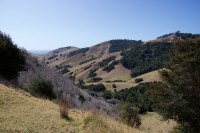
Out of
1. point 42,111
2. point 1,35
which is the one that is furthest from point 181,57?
point 1,35

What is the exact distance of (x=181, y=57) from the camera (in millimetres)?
22750

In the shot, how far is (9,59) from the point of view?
26703 millimetres

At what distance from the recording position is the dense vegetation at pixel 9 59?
85.8 feet

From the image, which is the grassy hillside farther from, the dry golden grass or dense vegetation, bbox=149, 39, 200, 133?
dense vegetation, bbox=149, 39, 200, 133

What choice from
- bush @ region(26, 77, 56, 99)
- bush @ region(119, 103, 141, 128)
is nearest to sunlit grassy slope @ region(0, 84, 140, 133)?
bush @ region(119, 103, 141, 128)

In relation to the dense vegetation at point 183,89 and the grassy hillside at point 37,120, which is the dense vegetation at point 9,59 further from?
the dense vegetation at point 183,89

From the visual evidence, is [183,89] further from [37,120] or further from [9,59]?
[9,59]

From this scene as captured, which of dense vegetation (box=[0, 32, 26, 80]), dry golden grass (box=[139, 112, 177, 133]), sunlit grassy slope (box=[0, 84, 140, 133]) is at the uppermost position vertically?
dense vegetation (box=[0, 32, 26, 80])

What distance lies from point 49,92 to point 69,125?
1490 centimetres

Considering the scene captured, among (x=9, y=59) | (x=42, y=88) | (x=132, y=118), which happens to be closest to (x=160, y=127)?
(x=42, y=88)

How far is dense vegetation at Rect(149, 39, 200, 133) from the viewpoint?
19.2 meters

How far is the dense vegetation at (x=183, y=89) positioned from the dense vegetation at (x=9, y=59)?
1371 cm

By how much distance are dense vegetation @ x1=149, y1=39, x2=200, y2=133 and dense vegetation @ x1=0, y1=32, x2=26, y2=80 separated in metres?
13.7

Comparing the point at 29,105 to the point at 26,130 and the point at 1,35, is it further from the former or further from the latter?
the point at 1,35
